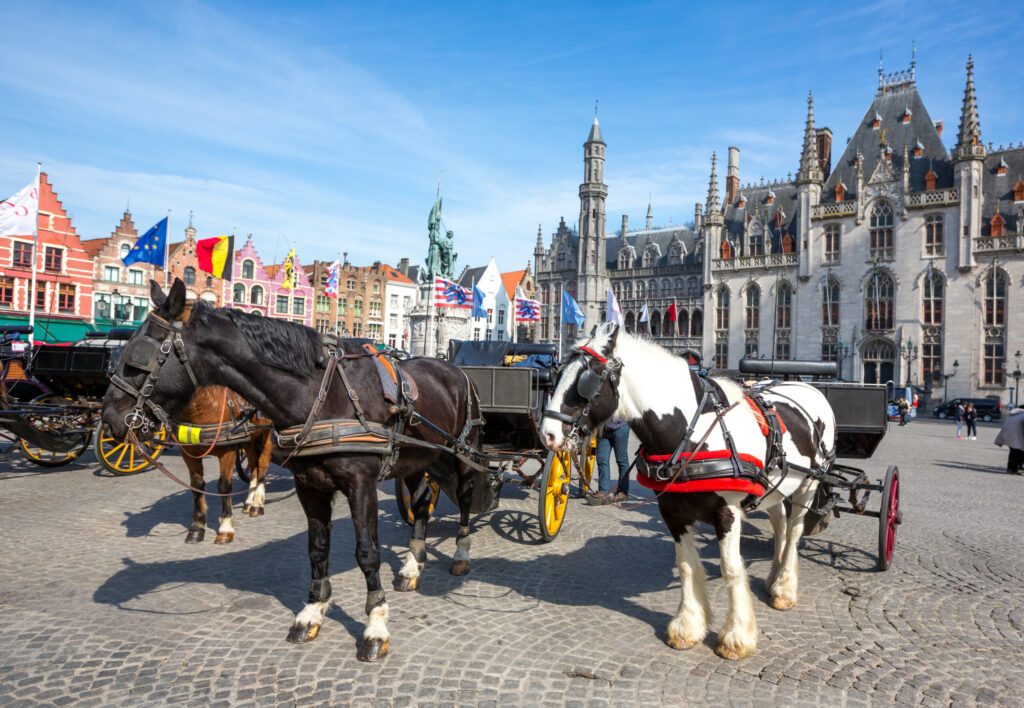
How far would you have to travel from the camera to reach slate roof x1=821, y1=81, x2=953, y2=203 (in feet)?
132

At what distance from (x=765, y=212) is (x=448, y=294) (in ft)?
101

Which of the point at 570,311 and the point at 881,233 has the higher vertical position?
the point at 881,233

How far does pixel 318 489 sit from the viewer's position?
163 inches

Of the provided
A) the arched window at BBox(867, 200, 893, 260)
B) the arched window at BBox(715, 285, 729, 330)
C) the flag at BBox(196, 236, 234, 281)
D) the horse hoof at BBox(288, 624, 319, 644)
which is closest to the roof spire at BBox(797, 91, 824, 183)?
the arched window at BBox(867, 200, 893, 260)

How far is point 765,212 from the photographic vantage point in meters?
47.4

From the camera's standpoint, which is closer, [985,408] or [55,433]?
[55,433]

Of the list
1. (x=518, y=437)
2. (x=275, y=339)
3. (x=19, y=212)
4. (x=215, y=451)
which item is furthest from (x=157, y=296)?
(x=19, y=212)

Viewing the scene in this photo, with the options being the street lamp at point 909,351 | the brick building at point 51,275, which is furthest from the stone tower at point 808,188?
the brick building at point 51,275

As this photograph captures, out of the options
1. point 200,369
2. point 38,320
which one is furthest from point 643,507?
point 38,320

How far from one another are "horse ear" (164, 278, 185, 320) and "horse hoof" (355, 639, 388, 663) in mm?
2305

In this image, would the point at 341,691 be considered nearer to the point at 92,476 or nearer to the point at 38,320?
the point at 92,476

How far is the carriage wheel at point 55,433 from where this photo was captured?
9.23 m

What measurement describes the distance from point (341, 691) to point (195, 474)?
12.5 feet

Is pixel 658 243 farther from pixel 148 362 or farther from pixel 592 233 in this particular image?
pixel 148 362
